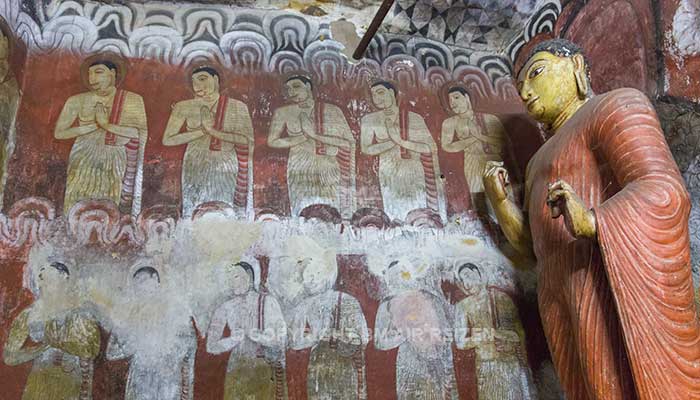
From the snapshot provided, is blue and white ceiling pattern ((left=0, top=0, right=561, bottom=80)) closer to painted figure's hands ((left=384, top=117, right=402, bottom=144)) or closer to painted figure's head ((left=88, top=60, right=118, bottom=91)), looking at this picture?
painted figure's head ((left=88, top=60, right=118, bottom=91))

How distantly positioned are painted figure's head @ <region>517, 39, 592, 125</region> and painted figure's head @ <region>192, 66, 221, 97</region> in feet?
6.12

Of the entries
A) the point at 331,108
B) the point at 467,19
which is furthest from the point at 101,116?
the point at 467,19

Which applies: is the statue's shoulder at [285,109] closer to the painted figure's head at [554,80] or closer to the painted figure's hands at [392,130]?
the painted figure's hands at [392,130]

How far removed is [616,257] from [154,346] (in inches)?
86.1

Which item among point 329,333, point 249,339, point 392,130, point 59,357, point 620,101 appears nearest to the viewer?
point 620,101

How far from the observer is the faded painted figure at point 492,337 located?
3289 millimetres

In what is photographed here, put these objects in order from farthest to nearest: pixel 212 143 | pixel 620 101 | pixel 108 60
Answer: pixel 108 60
pixel 212 143
pixel 620 101

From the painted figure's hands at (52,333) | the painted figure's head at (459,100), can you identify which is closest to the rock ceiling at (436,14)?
the painted figure's head at (459,100)

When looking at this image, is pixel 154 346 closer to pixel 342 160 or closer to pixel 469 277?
pixel 342 160

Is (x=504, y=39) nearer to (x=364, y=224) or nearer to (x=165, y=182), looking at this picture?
(x=364, y=224)

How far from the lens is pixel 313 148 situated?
371 cm

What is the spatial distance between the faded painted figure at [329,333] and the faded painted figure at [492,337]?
0.58 m

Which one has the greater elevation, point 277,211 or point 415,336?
point 277,211

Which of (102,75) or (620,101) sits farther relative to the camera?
(102,75)
